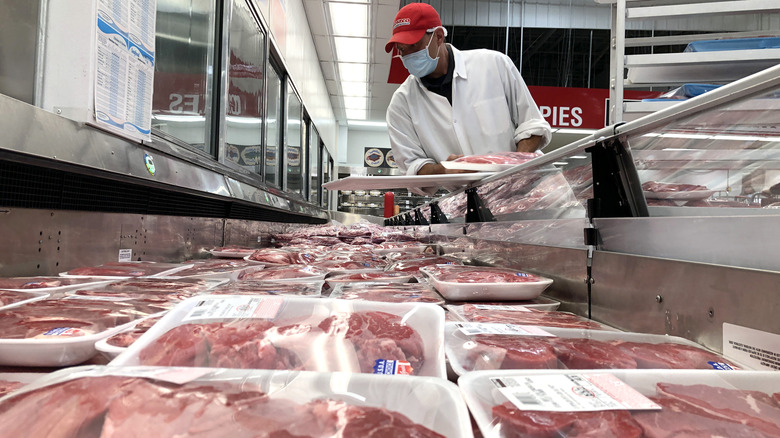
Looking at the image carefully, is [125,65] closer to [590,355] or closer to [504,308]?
[504,308]

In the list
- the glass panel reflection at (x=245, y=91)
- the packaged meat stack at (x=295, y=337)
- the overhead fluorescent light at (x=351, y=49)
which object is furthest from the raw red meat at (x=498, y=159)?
the overhead fluorescent light at (x=351, y=49)

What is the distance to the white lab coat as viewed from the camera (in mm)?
3080

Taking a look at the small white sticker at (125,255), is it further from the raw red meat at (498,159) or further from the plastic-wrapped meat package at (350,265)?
the raw red meat at (498,159)

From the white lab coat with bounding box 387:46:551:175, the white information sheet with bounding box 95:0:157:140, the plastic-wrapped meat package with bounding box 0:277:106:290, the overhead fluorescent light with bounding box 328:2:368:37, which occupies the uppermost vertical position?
the overhead fluorescent light with bounding box 328:2:368:37

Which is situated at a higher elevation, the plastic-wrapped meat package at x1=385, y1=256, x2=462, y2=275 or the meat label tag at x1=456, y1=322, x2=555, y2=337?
the plastic-wrapped meat package at x1=385, y1=256, x2=462, y2=275

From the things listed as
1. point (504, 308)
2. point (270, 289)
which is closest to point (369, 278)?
point (270, 289)

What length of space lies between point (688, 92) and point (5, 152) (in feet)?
9.24

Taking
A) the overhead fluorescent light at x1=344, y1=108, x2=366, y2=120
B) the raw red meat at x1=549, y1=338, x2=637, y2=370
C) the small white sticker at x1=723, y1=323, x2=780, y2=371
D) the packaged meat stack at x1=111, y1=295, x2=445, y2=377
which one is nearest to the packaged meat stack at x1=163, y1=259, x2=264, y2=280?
the packaged meat stack at x1=111, y1=295, x2=445, y2=377

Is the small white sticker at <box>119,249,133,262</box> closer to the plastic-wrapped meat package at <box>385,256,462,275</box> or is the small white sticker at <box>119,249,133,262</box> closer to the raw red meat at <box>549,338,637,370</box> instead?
the plastic-wrapped meat package at <box>385,256,462,275</box>

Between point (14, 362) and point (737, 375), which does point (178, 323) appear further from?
point (737, 375)

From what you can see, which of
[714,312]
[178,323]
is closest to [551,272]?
[714,312]

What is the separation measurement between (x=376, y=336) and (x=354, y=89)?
1048cm

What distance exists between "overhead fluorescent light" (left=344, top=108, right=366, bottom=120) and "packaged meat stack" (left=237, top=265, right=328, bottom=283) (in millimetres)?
11484

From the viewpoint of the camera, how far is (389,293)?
132cm
